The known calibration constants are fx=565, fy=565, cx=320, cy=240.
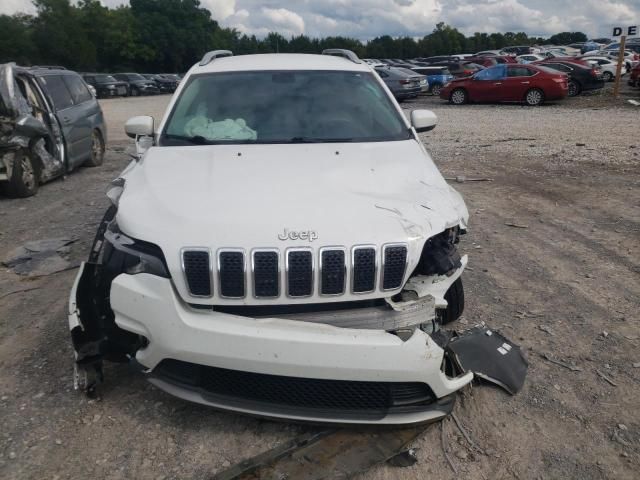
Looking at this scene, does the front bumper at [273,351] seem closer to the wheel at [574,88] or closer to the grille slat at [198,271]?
the grille slat at [198,271]

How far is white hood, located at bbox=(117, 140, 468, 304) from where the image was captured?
2.61m

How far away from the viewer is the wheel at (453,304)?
3580 millimetres

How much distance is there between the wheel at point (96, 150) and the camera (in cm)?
983

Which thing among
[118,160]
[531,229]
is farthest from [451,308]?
[118,160]

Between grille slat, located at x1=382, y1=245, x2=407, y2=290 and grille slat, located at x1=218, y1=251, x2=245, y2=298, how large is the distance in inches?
25.7

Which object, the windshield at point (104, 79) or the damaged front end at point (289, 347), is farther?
the windshield at point (104, 79)

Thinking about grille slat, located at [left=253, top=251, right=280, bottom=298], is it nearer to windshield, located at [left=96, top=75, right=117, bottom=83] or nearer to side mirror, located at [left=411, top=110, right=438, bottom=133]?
side mirror, located at [left=411, top=110, right=438, bottom=133]

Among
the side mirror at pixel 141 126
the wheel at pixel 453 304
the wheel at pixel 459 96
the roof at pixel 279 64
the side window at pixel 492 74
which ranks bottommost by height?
the wheel at pixel 459 96

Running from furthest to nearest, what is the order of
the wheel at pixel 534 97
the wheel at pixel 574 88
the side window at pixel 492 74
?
the wheel at pixel 574 88
the side window at pixel 492 74
the wheel at pixel 534 97

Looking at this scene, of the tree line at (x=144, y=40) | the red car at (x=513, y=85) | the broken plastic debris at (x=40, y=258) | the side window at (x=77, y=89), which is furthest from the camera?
the tree line at (x=144, y=40)

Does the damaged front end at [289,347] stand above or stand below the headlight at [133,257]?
below

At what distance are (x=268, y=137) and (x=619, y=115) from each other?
1541 cm

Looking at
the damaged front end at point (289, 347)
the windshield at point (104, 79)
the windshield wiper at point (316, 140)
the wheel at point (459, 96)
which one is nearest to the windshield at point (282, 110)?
the windshield wiper at point (316, 140)

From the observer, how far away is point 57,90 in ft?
28.9
